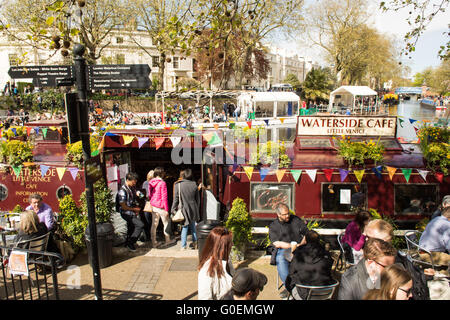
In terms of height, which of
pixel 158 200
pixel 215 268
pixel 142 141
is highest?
pixel 142 141

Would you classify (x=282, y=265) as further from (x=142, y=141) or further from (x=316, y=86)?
(x=316, y=86)

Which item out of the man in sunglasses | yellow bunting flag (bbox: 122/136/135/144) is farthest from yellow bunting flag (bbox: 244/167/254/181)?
the man in sunglasses

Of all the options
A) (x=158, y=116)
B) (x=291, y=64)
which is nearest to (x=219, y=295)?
(x=158, y=116)

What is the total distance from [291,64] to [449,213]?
93.3 m

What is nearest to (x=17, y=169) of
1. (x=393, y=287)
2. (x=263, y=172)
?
→ (x=263, y=172)

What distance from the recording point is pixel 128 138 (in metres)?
8.02

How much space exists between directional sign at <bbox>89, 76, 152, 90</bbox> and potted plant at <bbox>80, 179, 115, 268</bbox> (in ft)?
10.3

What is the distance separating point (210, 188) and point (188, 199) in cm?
97

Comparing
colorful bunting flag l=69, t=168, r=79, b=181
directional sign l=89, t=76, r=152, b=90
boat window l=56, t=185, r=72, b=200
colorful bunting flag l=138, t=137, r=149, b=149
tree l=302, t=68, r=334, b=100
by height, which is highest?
tree l=302, t=68, r=334, b=100

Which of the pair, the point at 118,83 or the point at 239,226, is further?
the point at 239,226

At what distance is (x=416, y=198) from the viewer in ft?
22.4

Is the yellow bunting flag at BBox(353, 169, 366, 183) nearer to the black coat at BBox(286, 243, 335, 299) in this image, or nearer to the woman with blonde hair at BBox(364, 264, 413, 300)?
the black coat at BBox(286, 243, 335, 299)

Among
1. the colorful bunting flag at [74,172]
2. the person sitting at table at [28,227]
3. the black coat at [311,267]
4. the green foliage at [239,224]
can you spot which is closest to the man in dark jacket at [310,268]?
the black coat at [311,267]

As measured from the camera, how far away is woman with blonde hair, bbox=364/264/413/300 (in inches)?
102
